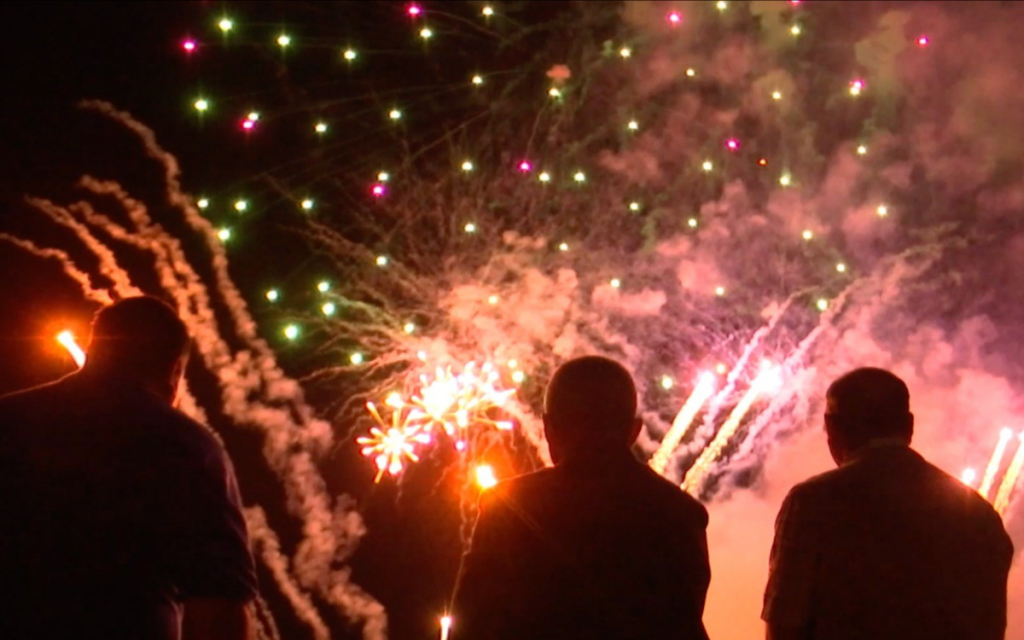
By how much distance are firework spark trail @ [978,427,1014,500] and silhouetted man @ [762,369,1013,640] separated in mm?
7913

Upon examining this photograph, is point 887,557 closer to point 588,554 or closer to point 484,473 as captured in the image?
point 588,554

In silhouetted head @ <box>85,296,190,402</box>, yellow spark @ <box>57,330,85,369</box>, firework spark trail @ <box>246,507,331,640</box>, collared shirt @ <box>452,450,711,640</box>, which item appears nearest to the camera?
collared shirt @ <box>452,450,711,640</box>

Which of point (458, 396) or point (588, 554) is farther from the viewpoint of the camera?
point (458, 396)

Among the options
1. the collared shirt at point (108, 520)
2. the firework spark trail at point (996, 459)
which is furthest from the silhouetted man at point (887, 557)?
the firework spark trail at point (996, 459)

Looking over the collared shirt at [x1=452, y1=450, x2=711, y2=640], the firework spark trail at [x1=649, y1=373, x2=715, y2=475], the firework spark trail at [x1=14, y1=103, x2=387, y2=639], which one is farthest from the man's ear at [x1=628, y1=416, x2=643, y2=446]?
the firework spark trail at [x1=14, y1=103, x2=387, y2=639]

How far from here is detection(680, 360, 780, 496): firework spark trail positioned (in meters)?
10.4

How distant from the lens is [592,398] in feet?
8.77

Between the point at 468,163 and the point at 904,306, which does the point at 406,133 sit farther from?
Result: the point at 904,306

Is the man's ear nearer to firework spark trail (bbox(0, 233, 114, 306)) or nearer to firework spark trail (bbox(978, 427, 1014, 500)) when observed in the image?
firework spark trail (bbox(978, 427, 1014, 500))

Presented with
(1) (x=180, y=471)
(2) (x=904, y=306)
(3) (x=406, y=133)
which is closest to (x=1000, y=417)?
(2) (x=904, y=306)

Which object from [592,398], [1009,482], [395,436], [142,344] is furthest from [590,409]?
[1009,482]

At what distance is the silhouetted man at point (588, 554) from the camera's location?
2.48 meters

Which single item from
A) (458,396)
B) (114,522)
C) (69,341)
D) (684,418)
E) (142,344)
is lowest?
(114,522)

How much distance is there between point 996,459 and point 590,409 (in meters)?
9.09
